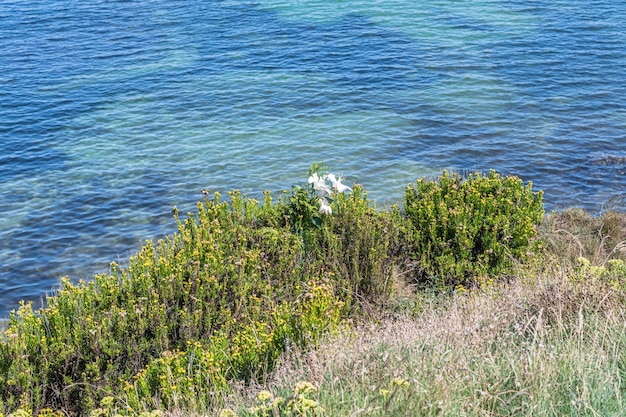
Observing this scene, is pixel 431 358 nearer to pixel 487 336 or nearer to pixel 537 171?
pixel 487 336

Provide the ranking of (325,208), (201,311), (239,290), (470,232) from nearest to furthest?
(201,311), (239,290), (325,208), (470,232)

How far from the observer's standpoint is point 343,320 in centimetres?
697

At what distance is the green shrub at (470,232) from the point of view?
29.7 feet

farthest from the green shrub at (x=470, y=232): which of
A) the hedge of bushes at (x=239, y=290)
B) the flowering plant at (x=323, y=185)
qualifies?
the flowering plant at (x=323, y=185)

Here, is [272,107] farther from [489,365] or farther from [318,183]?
[489,365]

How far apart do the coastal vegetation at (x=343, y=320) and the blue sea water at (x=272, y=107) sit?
14.0ft

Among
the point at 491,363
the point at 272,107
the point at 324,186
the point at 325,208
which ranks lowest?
the point at 272,107

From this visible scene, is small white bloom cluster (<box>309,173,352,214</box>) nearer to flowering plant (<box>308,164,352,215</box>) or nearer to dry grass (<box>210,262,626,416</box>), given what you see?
flowering plant (<box>308,164,352,215</box>)

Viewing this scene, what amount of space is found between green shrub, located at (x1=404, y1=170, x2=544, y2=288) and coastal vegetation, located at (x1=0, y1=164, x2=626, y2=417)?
0.09 feet

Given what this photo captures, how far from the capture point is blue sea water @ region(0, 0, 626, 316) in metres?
14.4

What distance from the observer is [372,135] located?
1739 centimetres

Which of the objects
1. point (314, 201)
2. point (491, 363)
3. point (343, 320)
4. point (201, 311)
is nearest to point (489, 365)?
point (491, 363)

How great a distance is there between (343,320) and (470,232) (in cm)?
290

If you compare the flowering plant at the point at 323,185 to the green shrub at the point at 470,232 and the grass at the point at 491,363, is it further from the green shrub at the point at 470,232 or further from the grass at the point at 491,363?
the grass at the point at 491,363
